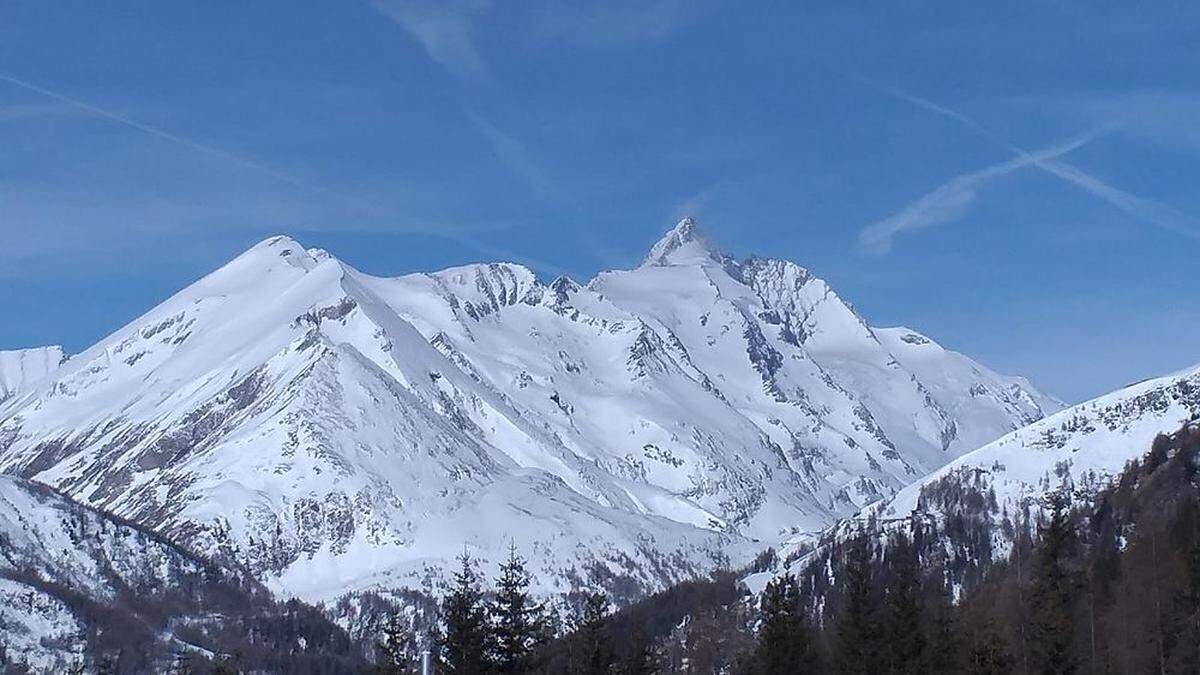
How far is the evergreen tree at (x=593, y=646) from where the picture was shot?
320 ft

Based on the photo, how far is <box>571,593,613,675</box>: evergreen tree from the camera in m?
97.5

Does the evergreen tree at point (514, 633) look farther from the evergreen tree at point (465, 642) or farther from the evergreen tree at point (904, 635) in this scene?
the evergreen tree at point (904, 635)

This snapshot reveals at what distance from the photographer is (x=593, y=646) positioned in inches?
3866

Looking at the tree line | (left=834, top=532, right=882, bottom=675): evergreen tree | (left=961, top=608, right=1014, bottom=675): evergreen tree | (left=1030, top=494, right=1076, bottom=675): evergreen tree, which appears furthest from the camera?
(left=834, top=532, right=882, bottom=675): evergreen tree

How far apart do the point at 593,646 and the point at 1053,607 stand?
1589 inches

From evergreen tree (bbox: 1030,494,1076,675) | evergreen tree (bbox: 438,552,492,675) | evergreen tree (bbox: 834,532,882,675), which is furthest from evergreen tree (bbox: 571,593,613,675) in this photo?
evergreen tree (bbox: 1030,494,1076,675)

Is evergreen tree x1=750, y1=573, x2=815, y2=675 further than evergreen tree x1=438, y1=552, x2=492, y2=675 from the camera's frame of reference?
Yes

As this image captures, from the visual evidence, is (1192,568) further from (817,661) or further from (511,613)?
(511,613)

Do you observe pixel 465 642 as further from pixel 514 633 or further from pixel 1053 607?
A: pixel 1053 607

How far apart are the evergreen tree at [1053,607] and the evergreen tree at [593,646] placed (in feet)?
96.2

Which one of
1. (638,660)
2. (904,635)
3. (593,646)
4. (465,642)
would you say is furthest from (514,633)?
(904,635)

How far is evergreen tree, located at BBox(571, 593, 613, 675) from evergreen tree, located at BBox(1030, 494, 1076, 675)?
2933 centimetres

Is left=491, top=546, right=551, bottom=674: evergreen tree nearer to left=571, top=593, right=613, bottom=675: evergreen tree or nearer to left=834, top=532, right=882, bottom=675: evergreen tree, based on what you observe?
left=571, top=593, right=613, bottom=675: evergreen tree

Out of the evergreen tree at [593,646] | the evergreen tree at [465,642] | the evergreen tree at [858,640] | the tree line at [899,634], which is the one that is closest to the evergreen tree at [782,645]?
the tree line at [899,634]
